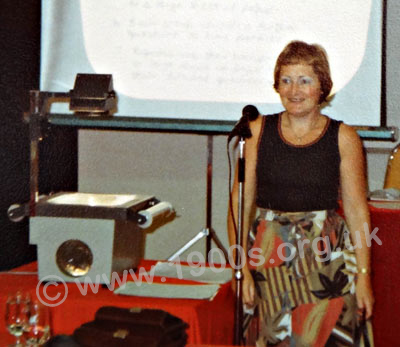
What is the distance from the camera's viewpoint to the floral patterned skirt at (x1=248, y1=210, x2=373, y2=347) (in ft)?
6.91

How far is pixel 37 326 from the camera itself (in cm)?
158

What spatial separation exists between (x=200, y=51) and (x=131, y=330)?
5.42 ft

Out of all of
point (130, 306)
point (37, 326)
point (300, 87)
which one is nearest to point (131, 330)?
point (37, 326)

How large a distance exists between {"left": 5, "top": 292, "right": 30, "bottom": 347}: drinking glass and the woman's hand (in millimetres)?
1100

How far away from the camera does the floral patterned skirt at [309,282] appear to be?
2.11 meters

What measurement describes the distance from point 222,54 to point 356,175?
1.01 meters

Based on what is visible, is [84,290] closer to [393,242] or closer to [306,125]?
[306,125]

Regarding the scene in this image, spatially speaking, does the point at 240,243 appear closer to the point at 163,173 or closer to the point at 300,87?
the point at 300,87

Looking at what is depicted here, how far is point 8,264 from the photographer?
2.81m

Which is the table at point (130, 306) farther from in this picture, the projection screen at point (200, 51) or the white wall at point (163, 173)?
the white wall at point (163, 173)

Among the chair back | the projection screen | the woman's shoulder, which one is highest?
the projection screen

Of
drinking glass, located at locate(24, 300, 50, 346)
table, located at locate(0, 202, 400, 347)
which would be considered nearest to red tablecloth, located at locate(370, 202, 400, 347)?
table, located at locate(0, 202, 400, 347)

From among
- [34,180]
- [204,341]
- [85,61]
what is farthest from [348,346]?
[85,61]

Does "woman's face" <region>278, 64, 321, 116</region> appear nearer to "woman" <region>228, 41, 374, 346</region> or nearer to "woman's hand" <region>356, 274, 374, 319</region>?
"woman" <region>228, 41, 374, 346</region>
